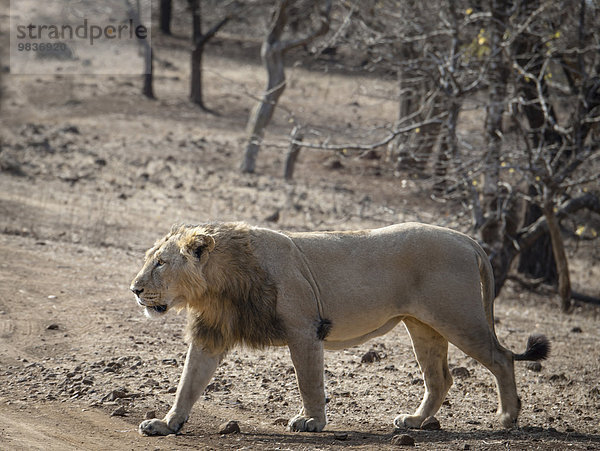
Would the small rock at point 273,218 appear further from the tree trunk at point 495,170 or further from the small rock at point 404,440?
the small rock at point 404,440

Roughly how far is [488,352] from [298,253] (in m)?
1.38

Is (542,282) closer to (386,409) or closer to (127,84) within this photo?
(386,409)

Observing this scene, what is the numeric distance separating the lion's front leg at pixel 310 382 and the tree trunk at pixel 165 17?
100.0ft

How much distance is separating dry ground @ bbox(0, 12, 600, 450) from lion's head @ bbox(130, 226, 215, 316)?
826mm

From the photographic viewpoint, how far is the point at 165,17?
3434 cm

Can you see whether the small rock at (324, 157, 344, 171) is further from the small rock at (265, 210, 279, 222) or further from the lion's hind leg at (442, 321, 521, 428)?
the lion's hind leg at (442, 321, 521, 428)

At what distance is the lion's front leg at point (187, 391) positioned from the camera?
503 centimetres

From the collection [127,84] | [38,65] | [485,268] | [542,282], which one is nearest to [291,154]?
[542,282]

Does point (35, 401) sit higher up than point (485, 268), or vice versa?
point (485, 268)

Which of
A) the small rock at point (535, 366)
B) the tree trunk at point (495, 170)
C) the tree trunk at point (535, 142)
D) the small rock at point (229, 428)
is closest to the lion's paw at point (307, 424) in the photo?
the small rock at point (229, 428)

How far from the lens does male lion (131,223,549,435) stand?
5109 mm

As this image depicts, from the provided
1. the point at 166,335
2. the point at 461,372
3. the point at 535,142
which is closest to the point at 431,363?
the point at 461,372

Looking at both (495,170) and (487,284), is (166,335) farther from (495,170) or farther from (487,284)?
(495,170)

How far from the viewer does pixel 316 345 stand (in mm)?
5129
